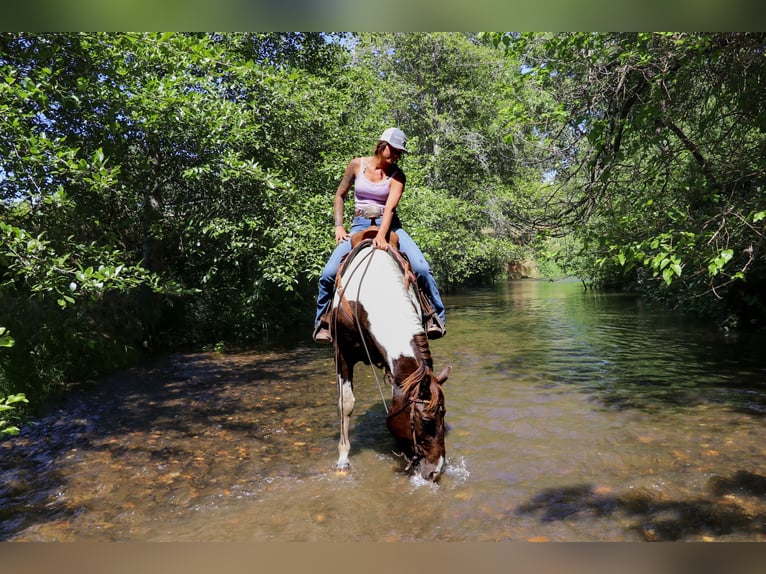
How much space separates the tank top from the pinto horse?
49 centimetres

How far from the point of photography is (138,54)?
10.3 metres

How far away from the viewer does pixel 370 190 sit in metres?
5.77

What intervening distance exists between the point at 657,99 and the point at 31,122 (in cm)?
1016

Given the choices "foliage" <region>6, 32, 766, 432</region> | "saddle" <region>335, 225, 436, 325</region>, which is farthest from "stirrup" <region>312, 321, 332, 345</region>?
"foliage" <region>6, 32, 766, 432</region>

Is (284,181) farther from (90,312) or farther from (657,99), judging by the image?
(657,99)

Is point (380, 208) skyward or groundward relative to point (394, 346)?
skyward

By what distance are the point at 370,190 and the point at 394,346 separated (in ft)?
6.44

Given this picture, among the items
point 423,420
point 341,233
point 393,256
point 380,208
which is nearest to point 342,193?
point 341,233

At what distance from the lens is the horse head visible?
4.53m

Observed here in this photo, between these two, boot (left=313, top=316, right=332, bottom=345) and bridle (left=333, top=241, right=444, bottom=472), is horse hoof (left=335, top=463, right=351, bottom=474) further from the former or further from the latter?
boot (left=313, top=316, right=332, bottom=345)

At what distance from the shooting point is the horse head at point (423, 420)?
4.53 meters

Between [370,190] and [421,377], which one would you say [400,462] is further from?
[370,190]

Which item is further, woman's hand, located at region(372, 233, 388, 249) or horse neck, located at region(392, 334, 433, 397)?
woman's hand, located at region(372, 233, 388, 249)

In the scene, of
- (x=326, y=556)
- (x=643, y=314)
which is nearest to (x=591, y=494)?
(x=326, y=556)
